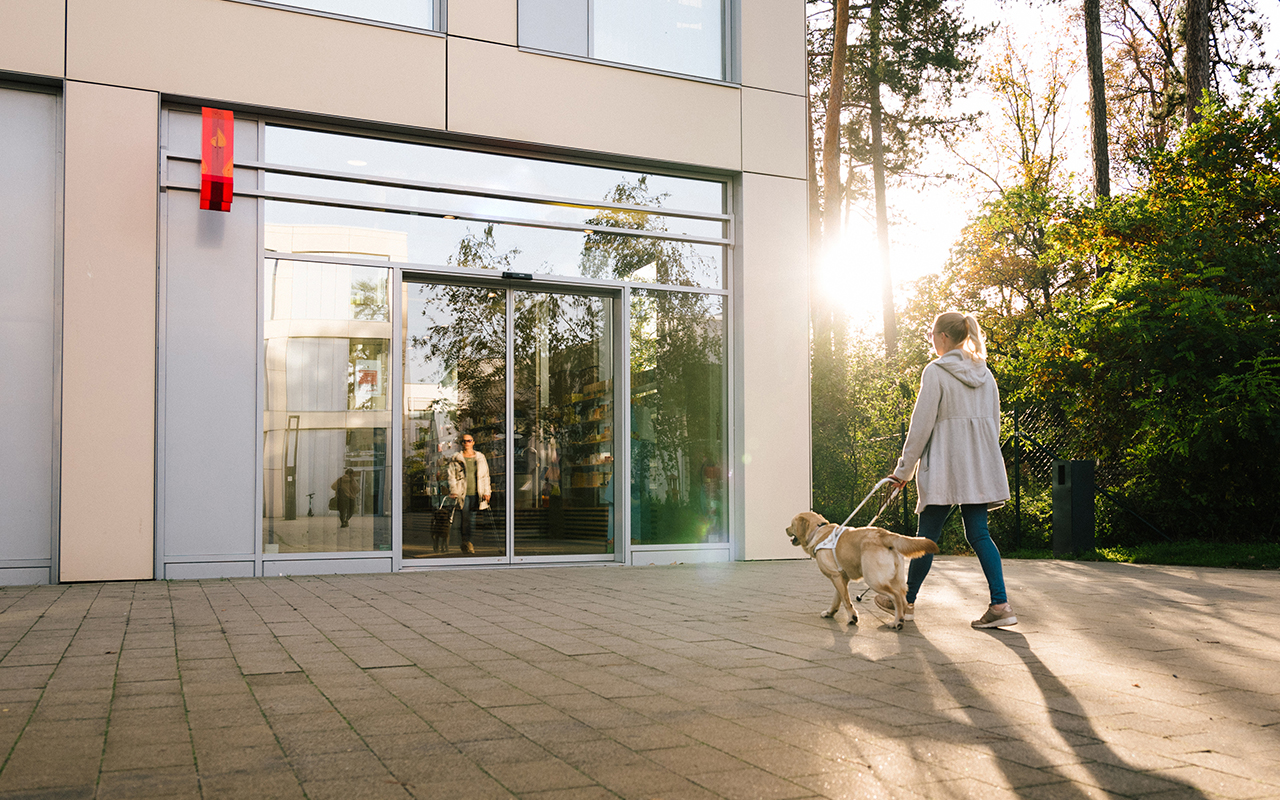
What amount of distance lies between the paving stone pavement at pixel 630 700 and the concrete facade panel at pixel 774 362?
409cm

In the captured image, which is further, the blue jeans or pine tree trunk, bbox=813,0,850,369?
pine tree trunk, bbox=813,0,850,369

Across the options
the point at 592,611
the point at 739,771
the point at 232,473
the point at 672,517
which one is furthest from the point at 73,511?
the point at 739,771

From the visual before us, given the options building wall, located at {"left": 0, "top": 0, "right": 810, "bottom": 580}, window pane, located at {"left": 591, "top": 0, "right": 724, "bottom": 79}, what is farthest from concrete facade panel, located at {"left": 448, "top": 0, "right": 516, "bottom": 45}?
window pane, located at {"left": 591, "top": 0, "right": 724, "bottom": 79}

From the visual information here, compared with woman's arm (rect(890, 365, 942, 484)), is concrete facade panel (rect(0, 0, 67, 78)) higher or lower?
higher

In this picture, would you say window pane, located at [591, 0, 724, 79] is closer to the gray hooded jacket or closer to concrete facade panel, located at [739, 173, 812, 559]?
concrete facade panel, located at [739, 173, 812, 559]

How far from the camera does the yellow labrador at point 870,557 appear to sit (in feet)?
18.4

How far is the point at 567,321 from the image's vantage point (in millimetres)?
10828

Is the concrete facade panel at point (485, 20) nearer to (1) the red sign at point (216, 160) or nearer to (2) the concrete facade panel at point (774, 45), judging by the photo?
(1) the red sign at point (216, 160)

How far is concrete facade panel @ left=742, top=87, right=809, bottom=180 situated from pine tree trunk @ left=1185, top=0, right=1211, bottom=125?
7570 millimetres

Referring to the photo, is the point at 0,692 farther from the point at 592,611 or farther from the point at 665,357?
the point at 665,357

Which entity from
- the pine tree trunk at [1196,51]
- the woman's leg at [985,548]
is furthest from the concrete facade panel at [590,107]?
the pine tree trunk at [1196,51]

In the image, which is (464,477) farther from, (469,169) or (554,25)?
(554,25)

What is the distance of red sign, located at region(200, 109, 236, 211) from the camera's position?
8664 millimetres

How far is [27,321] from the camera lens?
838cm
